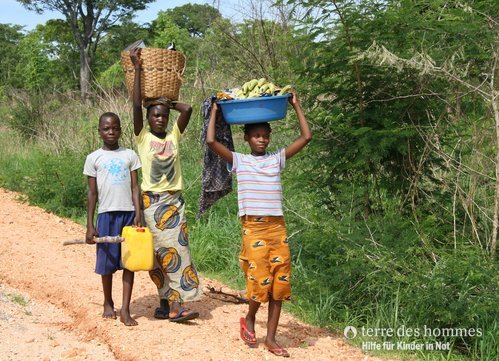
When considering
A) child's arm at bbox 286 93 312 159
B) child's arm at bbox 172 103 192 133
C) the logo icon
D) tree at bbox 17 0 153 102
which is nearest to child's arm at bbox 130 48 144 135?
child's arm at bbox 172 103 192 133

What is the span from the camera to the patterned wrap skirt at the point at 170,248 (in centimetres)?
441

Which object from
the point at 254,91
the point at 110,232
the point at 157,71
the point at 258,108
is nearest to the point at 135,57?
the point at 157,71

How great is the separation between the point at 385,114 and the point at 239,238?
7.05 ft

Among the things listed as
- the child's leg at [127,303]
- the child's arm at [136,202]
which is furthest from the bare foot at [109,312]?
the child's arm at [136,202]

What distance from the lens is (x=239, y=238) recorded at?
6.49 metres

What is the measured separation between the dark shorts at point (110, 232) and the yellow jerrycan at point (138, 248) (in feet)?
0.55

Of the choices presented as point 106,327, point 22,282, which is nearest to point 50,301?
point 22,282

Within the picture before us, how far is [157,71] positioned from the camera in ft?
14.1

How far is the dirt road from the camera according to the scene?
395 cm

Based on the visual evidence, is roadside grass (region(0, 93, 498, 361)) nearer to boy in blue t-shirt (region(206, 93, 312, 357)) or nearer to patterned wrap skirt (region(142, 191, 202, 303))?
boy in blue t-shirt (region(206, 93, 312, 357))

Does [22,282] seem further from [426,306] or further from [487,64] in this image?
[487,64]

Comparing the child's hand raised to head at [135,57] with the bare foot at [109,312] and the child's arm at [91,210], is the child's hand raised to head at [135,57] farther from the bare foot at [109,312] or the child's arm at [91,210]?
the bare foot at [109,312]

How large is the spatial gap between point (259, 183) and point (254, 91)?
579mm

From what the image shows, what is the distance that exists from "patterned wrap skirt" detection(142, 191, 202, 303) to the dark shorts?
162mm
